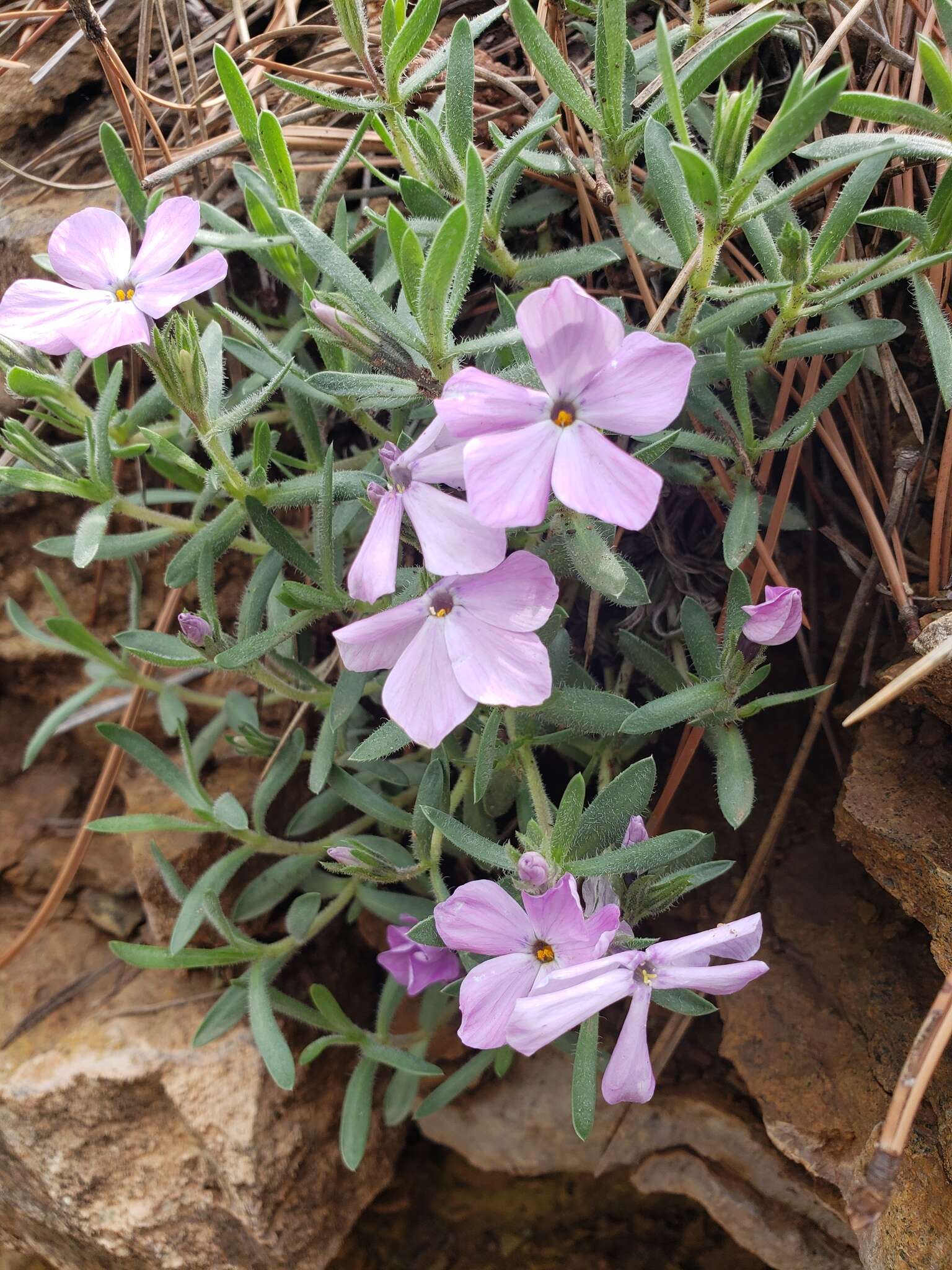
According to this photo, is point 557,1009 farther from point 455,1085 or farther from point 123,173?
point 123,173

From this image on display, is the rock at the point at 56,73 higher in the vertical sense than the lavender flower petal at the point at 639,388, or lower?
higher

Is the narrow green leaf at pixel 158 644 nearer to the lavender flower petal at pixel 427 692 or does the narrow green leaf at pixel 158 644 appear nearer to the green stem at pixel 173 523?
the green stem at pixel 173 523

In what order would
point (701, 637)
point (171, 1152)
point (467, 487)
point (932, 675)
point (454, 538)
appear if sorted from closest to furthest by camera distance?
point (467, 487) → point (454, 538) → point (932, 675) → point (701, 637) → point (171, 1152)

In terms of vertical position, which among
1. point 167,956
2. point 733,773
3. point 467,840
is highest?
point 467,840

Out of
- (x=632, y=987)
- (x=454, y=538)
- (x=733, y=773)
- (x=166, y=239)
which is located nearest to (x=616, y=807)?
(x=733, y=773)

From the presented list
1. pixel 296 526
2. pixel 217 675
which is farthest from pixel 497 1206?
pixel 296 526

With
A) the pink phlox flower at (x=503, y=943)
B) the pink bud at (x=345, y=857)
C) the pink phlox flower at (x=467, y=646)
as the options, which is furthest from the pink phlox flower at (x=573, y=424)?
the pink bud at (x=345, y=857)

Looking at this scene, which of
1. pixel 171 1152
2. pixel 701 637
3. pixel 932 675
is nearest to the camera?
pixel 932 675
